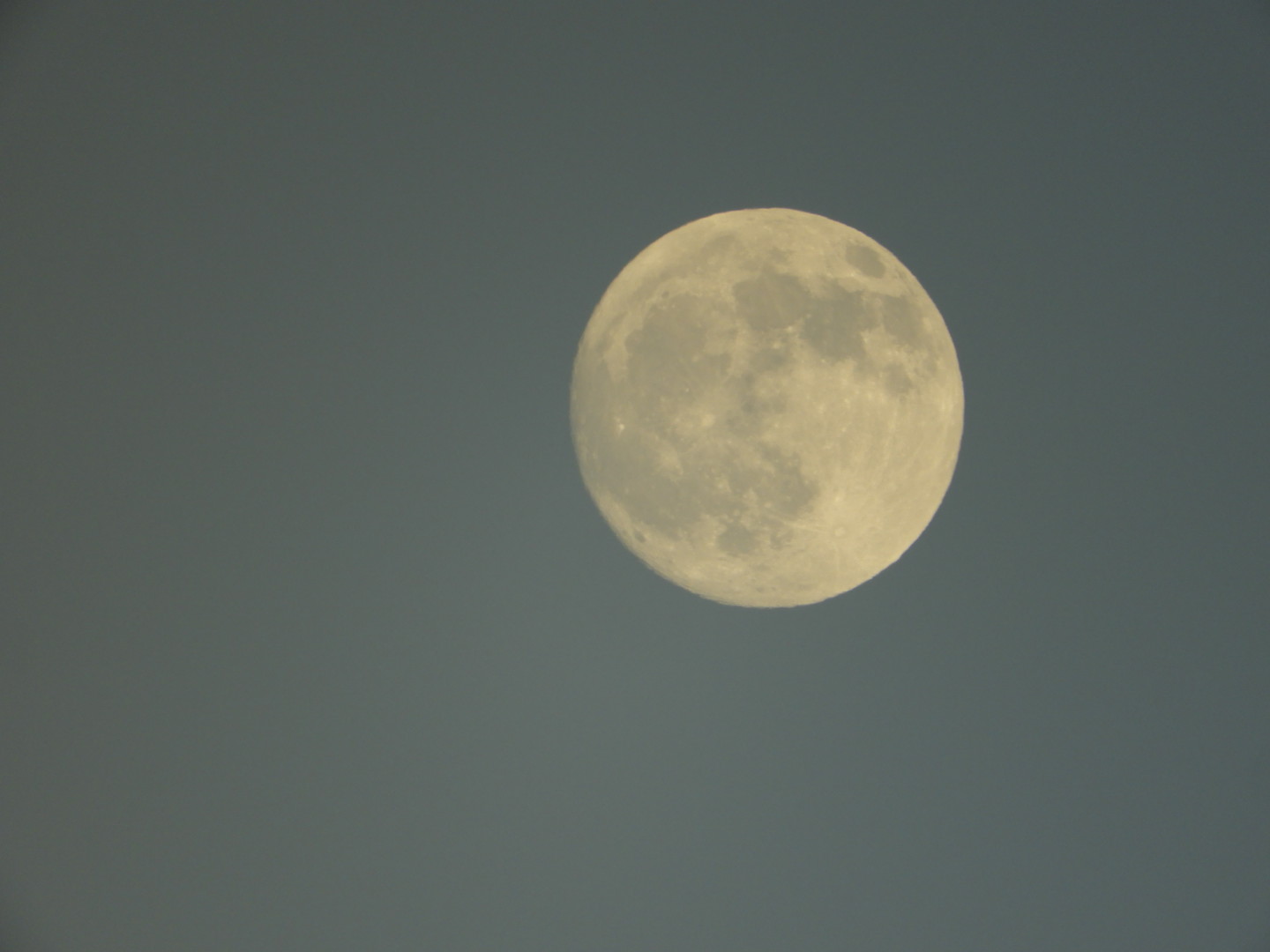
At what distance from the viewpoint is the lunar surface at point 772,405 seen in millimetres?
2611

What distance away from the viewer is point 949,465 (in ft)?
9.89

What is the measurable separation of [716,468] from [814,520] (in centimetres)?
36

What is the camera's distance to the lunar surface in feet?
8.57

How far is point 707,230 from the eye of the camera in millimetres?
2965

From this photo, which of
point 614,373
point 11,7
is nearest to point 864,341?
point 614,373

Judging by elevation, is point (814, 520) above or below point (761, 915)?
above

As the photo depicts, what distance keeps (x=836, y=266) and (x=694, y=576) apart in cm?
114

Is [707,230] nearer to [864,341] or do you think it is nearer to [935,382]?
[864,341]

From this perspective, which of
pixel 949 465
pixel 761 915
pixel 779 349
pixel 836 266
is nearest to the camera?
pixel 779 349

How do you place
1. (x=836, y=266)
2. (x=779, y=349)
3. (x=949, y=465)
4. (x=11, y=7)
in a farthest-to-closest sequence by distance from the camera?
(x=11, y=7)
(x=949, y=465)
(x=836, y=266)
(x=779, y=349)

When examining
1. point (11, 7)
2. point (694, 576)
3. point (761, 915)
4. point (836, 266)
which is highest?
point (11, 7)

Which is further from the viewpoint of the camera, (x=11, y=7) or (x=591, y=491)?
(x=11, y=7)

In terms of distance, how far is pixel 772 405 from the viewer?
259 centimetres

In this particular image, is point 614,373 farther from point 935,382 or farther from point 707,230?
point 935,382
